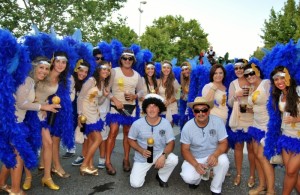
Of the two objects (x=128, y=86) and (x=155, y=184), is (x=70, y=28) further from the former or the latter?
(x=155, y=184)

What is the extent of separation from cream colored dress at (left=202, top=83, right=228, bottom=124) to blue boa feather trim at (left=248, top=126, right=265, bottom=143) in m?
0.51

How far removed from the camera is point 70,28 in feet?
55.4

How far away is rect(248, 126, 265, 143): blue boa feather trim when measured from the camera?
3.81 meters

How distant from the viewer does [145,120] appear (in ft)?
14.0

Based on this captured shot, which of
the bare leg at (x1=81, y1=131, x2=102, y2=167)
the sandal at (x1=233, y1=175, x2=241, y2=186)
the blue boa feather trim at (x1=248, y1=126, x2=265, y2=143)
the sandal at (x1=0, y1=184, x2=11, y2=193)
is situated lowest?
the sandal at (x1=0, y1=184, x2=11, y2=193)

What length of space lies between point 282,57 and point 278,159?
1.11 metres

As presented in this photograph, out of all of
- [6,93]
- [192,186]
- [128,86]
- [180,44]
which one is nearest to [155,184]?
[192,186]

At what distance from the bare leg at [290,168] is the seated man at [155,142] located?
136cm

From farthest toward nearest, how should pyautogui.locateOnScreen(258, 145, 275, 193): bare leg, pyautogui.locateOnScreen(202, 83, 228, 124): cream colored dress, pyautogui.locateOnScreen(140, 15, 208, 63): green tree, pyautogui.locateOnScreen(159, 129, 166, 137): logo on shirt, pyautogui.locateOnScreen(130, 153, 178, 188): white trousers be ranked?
1. pyautogui.locateOnScreen(140, 15, 208, 63): green tree
2. pyautogui.locateOnScreen(202, 83, 228, 124): cream colored dress
3. pyautogui.locateOnScreen(159, 129, 166, 137): logo on shirt
4. pyautogui.locateOnScreen(130, 153, 178, 188): white trousers
5. pyautogui.locateOnScreen(258, 145, 275, 193): bare leg

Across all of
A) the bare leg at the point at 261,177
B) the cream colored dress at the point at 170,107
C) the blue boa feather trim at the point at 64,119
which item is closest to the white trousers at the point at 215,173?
the bare leg at the point at 261,177

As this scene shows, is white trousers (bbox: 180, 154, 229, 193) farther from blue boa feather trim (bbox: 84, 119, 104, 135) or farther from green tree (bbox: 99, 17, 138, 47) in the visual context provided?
green tree (bbox: 99, 17, 138, 47)

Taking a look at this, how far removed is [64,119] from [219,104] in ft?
6.97

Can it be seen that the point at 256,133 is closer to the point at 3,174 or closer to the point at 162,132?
the point at 162,132

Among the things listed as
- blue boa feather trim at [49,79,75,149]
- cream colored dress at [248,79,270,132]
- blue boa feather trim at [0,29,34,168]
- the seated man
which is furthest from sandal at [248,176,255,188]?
blue boa feather trim at [0,29,34,168]
